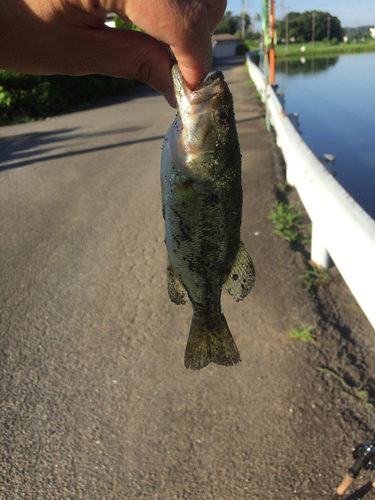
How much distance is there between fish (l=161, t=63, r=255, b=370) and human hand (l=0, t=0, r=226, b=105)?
16 cm

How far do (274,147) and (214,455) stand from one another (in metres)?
9.32

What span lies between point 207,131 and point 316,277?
411 centimetres

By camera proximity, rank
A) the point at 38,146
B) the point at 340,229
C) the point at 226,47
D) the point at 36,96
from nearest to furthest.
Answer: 1. the point at 340,229
2. the point at 38,146
3. the point at 36,96
4. the point at 226,47

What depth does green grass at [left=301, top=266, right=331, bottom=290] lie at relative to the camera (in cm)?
536

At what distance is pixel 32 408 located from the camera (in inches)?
162

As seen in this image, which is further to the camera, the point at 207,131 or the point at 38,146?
the point at 38,146

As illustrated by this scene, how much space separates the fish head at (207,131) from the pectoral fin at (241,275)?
0.46 metres

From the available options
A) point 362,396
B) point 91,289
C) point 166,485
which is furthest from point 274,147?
point 166,485

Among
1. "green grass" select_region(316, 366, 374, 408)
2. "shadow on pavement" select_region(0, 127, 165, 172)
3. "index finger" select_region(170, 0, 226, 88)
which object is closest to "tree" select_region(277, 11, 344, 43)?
"shadow on pavement" select_region(0, 127, 165, 172)

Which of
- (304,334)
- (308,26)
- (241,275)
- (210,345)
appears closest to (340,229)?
(304,334)

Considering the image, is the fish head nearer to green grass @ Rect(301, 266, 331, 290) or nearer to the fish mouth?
the fish mouth

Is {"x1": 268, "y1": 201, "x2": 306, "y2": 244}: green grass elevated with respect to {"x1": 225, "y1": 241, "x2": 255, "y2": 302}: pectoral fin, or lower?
lower

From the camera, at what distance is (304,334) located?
450cm

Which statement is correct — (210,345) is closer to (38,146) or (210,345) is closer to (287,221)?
(287,221)
